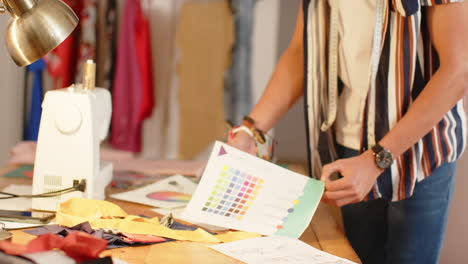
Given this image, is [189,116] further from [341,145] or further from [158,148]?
[341,145]

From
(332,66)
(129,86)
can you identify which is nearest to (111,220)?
(332,66)

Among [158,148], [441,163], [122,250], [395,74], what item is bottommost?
[158,148]

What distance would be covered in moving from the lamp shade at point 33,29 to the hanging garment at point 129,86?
2356mm

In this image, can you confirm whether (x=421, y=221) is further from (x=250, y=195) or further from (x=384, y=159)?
(x=250, y=195)

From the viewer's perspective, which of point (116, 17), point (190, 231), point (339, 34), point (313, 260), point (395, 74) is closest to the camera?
point (313, 260)

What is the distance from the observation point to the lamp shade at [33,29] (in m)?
1.13

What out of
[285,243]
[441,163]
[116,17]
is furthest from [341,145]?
[116,17]

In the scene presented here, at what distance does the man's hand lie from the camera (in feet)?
4.19

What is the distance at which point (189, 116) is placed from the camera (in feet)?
12.1

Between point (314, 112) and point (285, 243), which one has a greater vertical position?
point (314, 112)

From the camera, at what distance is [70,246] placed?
94 centimetres

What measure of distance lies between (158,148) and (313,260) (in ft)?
9.00

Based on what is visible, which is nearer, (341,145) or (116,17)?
(341,145)

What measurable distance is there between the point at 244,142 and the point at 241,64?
2.13m
